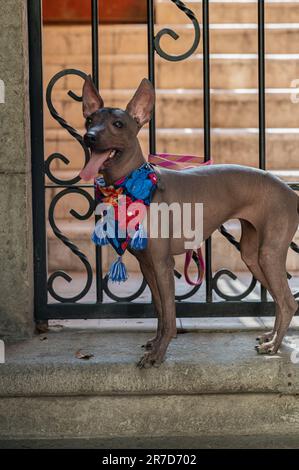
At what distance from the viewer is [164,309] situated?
3463mm

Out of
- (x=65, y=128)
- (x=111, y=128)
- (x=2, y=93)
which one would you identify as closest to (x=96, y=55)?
(x=65, y=128)

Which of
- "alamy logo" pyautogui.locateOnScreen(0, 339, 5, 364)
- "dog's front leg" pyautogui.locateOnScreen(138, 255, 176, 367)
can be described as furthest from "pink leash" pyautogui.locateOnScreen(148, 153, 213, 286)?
"alamy logo" pyautogui.locateOnScreen(0, 339, 5, 364)

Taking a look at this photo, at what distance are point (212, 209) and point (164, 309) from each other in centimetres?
47

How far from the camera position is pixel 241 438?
11.7 feet

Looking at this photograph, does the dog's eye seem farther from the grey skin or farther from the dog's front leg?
the dog's front leg

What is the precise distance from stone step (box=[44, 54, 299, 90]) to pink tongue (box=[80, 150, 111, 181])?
3456mm

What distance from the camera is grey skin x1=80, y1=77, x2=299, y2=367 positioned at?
338 cm

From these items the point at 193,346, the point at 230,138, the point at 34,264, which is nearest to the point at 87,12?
the point at 230,138

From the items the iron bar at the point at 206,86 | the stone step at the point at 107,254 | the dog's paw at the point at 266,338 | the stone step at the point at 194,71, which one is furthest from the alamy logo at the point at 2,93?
the stone step at the point at 194,71

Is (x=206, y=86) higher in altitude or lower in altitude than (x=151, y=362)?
higher

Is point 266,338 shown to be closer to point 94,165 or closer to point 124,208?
point 124,208

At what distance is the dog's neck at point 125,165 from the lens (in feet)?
10.9

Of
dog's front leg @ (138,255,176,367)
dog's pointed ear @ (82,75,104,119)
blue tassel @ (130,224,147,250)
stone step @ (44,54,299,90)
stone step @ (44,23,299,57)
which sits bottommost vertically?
dog's front leg @ (138,255,176,367)
